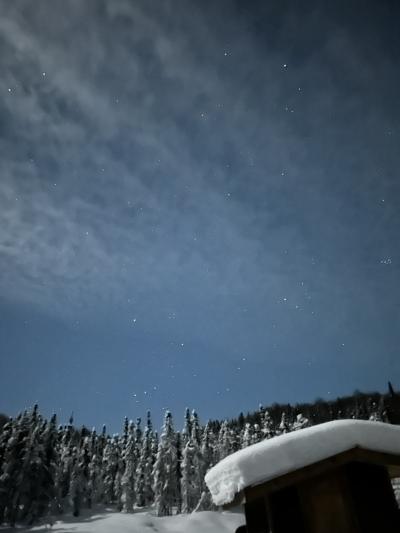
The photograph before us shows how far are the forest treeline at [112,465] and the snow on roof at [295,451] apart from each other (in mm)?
47884

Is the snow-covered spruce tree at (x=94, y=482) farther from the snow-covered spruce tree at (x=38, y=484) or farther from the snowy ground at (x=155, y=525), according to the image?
the snowy ground at (x=155, y=525)

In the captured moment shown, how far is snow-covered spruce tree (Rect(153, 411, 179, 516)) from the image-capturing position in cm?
6144

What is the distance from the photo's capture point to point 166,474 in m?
62.6

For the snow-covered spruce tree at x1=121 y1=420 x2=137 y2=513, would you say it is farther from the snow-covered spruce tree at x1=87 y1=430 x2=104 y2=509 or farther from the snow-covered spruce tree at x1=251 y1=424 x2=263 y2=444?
the snow-covered spruce tree at x1=251 y1=424 x2=263 y2=444

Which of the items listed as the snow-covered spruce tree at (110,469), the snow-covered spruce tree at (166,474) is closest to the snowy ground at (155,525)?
the snow-covered spruce tree at (166,474)

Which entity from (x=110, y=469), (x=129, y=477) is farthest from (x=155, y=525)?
(x=110, y=469)

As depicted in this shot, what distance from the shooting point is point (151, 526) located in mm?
43438

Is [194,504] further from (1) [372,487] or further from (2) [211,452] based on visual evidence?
(1) [372,487]

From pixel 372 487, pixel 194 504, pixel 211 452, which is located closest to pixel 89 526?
pixel 194 504

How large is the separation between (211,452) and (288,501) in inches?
2825

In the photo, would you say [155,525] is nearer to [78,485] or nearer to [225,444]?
[78,485]

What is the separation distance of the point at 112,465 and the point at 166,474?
22.7 m

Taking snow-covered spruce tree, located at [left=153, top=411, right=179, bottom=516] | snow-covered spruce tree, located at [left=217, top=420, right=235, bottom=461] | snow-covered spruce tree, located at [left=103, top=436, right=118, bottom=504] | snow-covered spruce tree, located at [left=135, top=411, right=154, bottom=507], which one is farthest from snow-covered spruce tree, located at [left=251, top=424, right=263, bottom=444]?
snow-covered spruce tree, located at [left=103, top=436, right=118, bottom=504]

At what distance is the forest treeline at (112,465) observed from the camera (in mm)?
49375
